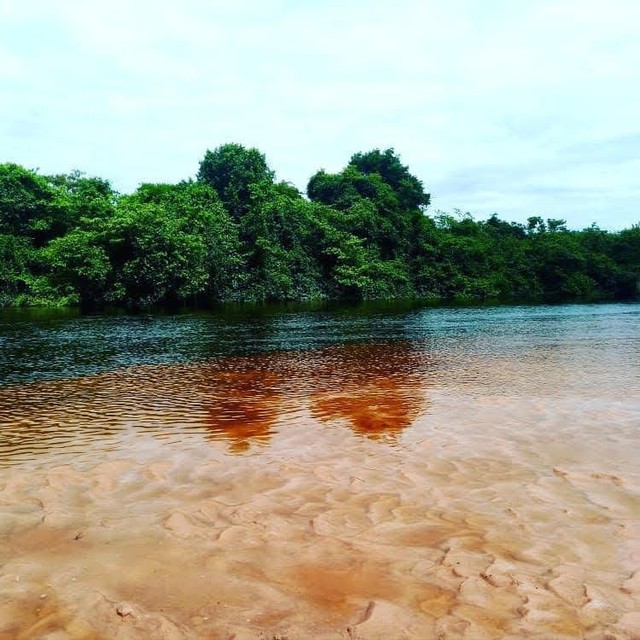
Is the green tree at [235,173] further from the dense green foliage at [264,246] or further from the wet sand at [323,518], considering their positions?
the wet sand at [323,518]

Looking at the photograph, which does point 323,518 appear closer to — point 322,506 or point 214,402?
point 322,506

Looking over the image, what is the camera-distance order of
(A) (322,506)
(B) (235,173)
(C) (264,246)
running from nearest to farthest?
(A) (322,506) → (C) (264,246) → (B) (235,173)

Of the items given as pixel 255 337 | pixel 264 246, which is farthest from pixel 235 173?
pixel 255 337

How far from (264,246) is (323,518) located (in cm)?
5620

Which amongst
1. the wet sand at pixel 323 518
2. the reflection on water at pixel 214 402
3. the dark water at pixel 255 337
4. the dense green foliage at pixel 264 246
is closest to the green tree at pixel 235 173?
the dense green foliage at pixel 264 246

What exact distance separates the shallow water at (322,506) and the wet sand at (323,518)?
0.9 inches

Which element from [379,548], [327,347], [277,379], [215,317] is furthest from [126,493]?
[215,317]

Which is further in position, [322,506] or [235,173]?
[235,173]

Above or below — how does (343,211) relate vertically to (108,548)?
above

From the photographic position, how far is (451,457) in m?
8.09

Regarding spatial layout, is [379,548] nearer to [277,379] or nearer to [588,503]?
[588,503]

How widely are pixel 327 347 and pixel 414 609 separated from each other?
18.2 m

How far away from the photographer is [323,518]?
590 centimetres

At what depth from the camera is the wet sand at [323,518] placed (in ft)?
13.3
